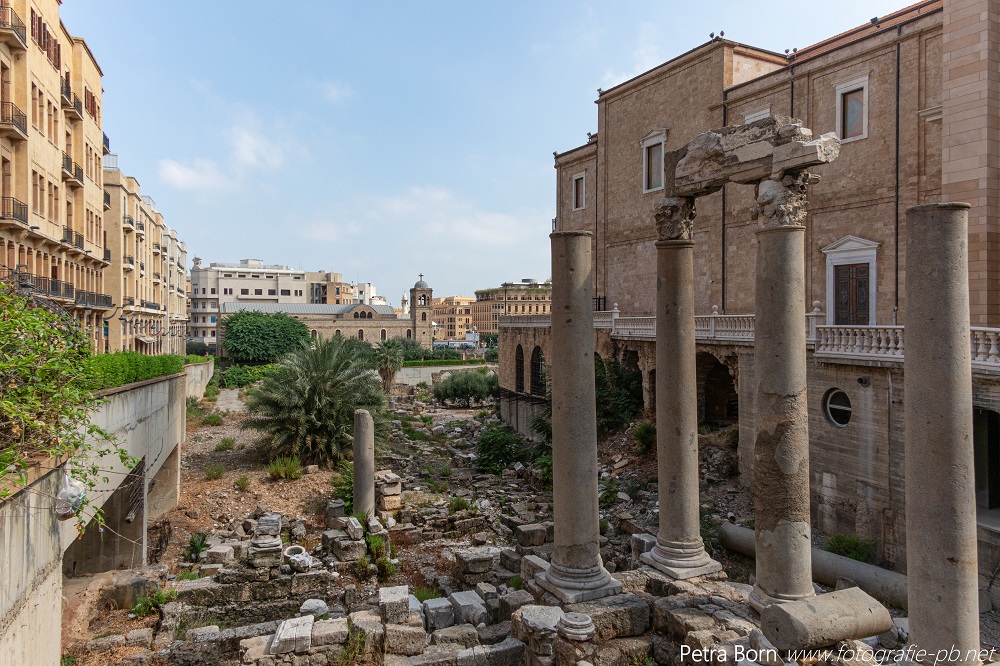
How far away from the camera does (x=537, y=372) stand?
2933 cm

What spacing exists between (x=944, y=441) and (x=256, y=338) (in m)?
64.3

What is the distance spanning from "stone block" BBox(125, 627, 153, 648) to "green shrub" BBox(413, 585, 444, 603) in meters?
3.97

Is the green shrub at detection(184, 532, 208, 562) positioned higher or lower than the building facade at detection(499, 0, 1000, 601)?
lower

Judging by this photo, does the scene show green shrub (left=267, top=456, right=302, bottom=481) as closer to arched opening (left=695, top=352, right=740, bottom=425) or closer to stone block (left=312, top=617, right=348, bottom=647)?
stone block (left=312, top=617, right=348, bottom=647)

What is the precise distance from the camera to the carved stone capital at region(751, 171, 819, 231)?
6766 millimetres

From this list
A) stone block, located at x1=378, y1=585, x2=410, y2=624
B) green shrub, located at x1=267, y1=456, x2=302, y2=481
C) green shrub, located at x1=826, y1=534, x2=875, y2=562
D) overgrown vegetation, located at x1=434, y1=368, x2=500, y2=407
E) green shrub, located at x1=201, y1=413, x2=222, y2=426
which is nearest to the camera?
stone block, located at x1=378, y1=585, x2=410, y2=624

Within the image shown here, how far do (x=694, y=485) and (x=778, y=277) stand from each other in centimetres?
302

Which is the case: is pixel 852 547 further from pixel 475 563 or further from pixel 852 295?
pixel 852 295

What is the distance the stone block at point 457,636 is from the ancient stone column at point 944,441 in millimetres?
5037

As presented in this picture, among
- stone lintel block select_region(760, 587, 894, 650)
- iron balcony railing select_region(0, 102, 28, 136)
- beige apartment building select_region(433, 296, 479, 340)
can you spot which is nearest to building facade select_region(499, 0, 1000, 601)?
stone lintel block select_region(760, 587, 894, 650)

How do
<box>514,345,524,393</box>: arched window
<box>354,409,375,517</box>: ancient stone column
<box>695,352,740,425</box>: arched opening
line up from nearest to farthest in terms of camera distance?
1. <box>354,409,375,517</box>: ancient stone column
2. <box>695,352,740,425</box>: arched opening
3. <box>514,345,524,393</box>: arched window

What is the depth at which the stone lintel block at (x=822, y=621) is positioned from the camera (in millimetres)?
5555

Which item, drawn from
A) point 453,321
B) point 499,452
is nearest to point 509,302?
point 453,321

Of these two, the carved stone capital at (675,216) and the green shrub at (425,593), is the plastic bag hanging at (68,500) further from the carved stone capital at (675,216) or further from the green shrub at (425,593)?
the carved stone capital at (675,216)
